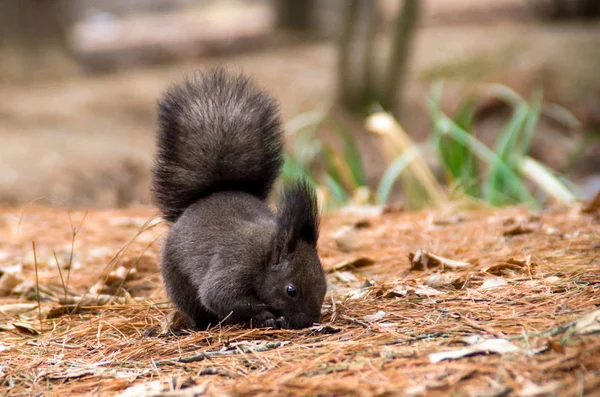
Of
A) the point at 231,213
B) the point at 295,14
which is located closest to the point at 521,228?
the point at 231,213

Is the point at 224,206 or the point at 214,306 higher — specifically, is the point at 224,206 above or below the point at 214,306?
above

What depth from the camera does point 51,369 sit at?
228cm

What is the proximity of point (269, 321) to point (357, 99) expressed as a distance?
7134 millimetres

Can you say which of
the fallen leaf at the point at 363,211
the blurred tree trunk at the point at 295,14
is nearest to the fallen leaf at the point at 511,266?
the fallen leaf at the point at 363,211

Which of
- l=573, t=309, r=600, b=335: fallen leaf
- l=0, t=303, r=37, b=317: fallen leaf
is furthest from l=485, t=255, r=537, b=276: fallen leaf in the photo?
l=0, t=303, r=37, b=317: fallen leaf

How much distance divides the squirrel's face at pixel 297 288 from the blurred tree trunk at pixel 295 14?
38.4 feet

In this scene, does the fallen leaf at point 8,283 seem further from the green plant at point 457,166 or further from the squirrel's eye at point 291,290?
the green plant at point 457,166

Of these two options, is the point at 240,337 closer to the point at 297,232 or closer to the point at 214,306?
the point at 214,306

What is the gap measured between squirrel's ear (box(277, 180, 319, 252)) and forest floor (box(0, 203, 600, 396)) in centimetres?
32

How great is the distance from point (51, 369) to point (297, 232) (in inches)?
39.0

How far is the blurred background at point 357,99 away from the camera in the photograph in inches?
226

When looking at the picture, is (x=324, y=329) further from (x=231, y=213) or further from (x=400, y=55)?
(x=400, y=55)

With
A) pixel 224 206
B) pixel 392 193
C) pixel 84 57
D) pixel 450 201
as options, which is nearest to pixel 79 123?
pixel 84 57

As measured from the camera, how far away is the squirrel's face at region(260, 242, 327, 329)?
8.63ft
